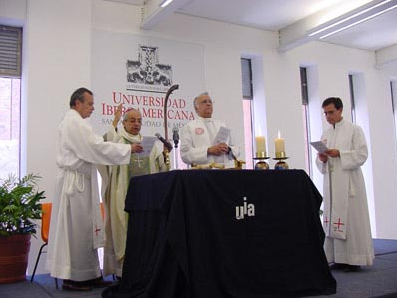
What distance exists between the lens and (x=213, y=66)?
21.7ft

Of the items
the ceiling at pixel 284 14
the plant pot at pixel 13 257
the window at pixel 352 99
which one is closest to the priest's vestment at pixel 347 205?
the ceiling at pixel 284 14

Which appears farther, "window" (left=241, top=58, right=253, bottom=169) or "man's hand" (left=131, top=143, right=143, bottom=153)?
"window" (left=241, top=58, right=253, bottom=169)

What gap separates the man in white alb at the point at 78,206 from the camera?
12.0ft

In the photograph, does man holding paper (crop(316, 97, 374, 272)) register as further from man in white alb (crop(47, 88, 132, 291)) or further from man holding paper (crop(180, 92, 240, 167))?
man in white alb (crop(47, 88, 132, 291))

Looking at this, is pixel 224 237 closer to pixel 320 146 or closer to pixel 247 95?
pixel 320 146

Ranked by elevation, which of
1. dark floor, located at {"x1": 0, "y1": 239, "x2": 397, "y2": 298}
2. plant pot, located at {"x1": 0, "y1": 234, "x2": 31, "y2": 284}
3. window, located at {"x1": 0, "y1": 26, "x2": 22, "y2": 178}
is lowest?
dark floor, located at {"x1": 0, "y1": 239, "x2": 397, "y2": 298}

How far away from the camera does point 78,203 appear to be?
376cm

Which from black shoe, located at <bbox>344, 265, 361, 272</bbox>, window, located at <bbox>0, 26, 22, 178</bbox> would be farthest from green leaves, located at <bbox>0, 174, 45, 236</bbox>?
black shoe, located at <bbox>344, 265, 361, 272</bbox>

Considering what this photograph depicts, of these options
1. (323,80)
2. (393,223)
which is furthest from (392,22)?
(393,223)

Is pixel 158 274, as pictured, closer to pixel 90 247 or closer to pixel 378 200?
pixel 90 247

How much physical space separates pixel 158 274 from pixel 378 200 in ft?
21.3

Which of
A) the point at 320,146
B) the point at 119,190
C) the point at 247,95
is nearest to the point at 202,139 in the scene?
the point at 119,190

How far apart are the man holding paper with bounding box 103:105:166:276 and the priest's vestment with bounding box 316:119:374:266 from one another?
1.81m

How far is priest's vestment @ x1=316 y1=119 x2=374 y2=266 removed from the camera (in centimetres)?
422
